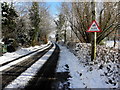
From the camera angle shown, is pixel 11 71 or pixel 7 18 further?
pixel 7 18

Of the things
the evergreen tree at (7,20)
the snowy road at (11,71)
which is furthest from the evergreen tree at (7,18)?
the snowy road at (11,71)

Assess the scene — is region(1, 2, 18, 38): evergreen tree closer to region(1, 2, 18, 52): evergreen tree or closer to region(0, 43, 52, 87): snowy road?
region(1, 2, 18, 52): evergreen tree

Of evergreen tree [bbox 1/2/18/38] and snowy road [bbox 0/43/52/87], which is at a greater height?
evergreen tree [bbox 1/2/18/38]

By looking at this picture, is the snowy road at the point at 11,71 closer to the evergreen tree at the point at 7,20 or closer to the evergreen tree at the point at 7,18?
the evergreen tree at the point at 7,20

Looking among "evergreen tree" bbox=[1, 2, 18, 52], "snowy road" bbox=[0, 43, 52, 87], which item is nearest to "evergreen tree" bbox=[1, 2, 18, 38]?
"evergreen tree" bbox=[1, 2, 18, 52]

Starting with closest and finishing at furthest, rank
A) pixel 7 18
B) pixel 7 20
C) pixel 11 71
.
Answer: pixel 11 71 < pixel 7 20 < pixel 7 18

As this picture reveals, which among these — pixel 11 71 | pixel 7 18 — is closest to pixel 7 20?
pixel 7 18

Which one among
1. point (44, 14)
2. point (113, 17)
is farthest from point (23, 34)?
point (113, 17)

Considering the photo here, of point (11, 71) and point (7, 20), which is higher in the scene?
point (7, 20)

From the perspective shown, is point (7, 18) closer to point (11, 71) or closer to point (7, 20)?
point (7, 20)

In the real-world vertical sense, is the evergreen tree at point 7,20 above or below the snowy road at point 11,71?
above

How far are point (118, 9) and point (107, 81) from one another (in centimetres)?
944

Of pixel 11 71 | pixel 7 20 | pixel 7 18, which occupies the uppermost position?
pixel 7 18

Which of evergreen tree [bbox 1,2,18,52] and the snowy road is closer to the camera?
the snowy road
